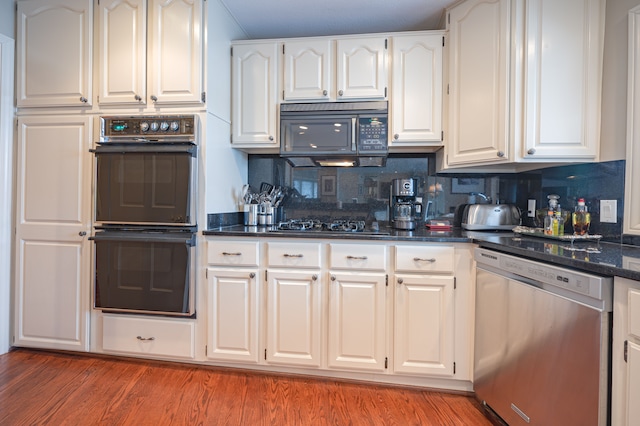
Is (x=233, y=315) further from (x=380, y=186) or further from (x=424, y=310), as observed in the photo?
(x=380, y=186)

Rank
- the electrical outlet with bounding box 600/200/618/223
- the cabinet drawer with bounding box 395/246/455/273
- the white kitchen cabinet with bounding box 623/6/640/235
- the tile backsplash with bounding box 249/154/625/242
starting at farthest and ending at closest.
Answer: the tile backsplash with bounding box 249/154/625/242 < the cabinet drawer with bounding box 395/246/455/273 < the electrical outlet with bounding box 600/200/618/223 < the white kitchen cabinet with bounding box 623/6/640/235

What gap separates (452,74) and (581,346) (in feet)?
5.51

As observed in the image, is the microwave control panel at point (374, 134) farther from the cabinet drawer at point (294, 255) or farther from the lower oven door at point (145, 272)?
the lower oven door at point (145, 272)

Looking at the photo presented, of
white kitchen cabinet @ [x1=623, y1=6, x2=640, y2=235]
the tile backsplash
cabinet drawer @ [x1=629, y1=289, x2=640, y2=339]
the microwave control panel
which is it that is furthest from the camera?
the tile backsplash

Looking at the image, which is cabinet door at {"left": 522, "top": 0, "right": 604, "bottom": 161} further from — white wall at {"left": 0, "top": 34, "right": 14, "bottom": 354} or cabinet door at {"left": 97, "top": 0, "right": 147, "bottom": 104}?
white wall at {"left": 0, "top": 34, "right": 14, "bottom": 354}

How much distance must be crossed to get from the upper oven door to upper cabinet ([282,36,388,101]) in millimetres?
908

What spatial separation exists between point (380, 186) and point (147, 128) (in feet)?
5.67

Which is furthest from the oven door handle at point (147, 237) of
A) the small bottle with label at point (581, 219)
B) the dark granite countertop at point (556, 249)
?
the small bottle with label at point (581, 219)

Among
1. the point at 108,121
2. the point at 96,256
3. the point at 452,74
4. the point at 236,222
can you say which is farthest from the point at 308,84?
the point at 96,256

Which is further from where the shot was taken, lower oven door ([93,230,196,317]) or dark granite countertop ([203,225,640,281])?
lower oven door ([93,230,196,317])

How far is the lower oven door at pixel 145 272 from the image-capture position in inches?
72.2

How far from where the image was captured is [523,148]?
1695 millimetres

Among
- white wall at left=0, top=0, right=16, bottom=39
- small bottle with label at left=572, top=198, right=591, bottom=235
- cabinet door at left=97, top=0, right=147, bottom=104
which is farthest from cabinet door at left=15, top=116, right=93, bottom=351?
small bottle with label at left=572, top=198, right=591, bottom=235

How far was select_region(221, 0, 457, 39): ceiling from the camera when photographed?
200 cm
